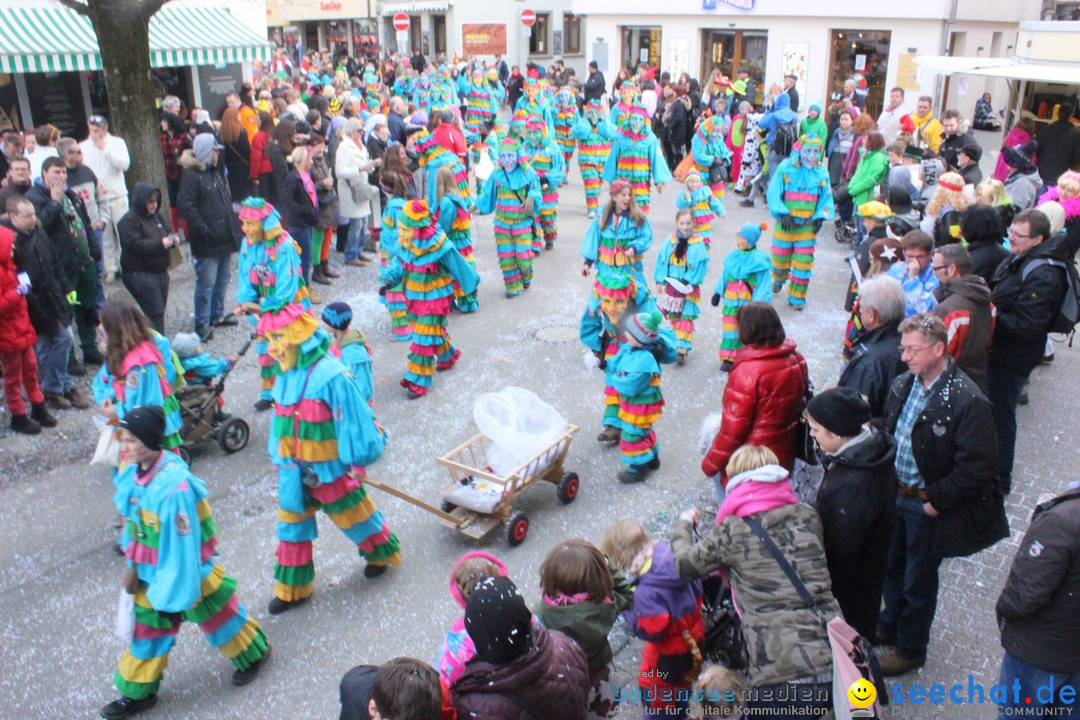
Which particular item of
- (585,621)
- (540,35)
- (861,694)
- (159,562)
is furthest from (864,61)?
(159,562)

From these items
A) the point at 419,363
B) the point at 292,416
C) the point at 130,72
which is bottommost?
the point at 419,363

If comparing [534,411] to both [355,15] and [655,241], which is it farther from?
[355,15]

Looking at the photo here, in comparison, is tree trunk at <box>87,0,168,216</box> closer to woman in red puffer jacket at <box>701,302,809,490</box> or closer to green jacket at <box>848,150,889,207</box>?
woman in red puffer jacket at <box>701,302,809,490</box>

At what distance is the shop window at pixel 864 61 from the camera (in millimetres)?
21812

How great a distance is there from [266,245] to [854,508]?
16.6ft

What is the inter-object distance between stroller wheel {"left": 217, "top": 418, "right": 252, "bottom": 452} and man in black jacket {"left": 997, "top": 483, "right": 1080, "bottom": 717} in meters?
5.51

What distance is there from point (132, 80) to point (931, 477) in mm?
9341

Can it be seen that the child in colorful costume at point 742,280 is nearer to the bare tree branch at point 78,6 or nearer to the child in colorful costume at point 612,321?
the child in colorful costume at point 612,321

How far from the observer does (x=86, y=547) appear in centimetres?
585

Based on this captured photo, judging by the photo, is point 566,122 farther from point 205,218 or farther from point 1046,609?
point 1046,609

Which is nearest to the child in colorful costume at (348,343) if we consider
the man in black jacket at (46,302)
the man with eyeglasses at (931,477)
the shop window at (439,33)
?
the man in black jacket at (46,302)

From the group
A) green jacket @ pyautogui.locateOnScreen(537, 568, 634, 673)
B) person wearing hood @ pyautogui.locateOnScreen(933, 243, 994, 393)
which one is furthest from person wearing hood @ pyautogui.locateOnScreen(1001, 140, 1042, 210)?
green jacket @ pyautogui.locateOnScreen(537, 568, 634, 673)

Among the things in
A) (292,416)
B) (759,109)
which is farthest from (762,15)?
(292,416)

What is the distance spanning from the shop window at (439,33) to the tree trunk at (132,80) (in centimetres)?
3133
